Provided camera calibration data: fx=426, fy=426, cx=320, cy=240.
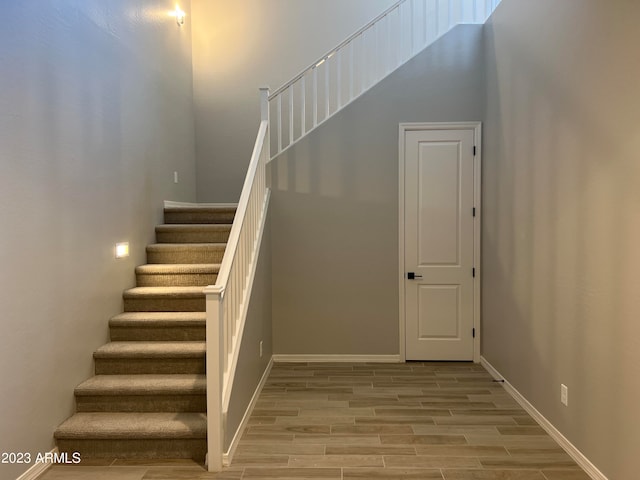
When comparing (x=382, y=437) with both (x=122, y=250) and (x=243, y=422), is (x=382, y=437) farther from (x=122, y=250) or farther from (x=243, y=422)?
(x=122, y=250)

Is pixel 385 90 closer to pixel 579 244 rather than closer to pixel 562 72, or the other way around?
pixel 562 72

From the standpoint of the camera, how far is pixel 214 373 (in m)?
2.41

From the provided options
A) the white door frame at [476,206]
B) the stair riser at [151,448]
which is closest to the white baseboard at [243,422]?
the stair riser at [151,448]

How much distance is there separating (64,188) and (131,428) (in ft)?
5.06

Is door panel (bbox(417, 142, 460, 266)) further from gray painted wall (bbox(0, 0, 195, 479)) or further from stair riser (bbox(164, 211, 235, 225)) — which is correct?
gray painted wall (bbox(0, 0, 195, 479))

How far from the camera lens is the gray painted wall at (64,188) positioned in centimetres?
222

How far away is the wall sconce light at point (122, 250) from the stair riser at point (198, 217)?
2.93 ft

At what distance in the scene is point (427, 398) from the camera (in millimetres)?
3463

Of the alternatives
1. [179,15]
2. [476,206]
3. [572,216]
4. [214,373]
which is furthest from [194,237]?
[572,216]

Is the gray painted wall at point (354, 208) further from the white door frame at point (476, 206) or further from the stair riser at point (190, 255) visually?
the stair riser at point (190, 255)

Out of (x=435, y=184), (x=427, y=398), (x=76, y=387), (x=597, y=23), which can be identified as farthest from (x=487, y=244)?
(x=76, y=387)

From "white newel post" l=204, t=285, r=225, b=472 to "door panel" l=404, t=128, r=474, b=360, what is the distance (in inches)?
94.6

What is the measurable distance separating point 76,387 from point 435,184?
350 centimetres

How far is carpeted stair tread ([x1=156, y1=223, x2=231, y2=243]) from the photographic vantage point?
4051mm
